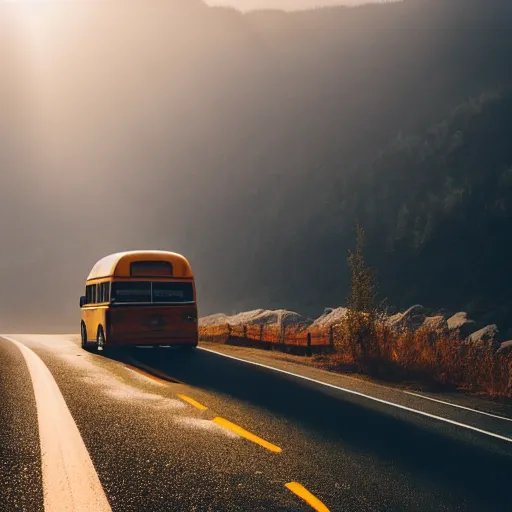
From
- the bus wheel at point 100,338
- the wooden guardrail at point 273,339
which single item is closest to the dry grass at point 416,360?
the wooden guardrail at point 273,339

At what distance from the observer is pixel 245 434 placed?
21.9 ft

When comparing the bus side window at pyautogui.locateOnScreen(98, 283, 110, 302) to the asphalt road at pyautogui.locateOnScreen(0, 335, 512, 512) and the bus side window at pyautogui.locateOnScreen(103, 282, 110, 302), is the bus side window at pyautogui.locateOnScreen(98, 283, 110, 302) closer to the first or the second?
the bus side window at pyautogui.locateOnScreen(103, 282, 110, 302)

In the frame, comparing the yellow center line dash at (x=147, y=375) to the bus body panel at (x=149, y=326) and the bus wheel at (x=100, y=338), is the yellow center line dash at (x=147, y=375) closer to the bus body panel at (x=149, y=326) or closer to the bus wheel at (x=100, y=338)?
the bus body panel at (x=149, y=326)

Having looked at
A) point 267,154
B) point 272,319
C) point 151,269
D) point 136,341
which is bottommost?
point 136,341

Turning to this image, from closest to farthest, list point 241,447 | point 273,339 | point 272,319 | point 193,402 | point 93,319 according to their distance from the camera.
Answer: point 241,447, point 193,402, point 93,319, point 273,339, point 272,319

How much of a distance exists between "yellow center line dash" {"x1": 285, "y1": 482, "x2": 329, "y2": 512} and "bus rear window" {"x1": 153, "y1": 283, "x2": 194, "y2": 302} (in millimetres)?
10432

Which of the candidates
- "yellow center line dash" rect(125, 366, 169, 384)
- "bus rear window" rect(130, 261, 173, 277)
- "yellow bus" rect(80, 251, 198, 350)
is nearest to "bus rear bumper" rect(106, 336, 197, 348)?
"yellow bus" rect(80, 251, 198, 350)

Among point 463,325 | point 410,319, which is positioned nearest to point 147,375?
point 463,325

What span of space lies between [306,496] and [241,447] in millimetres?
1510

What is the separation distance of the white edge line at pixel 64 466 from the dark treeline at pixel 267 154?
61867 millimetres

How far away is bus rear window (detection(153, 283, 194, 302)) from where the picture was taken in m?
15.0

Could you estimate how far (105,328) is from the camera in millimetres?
14727

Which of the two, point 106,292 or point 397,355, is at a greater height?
point 106,292

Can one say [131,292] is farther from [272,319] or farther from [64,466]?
[272,319]
